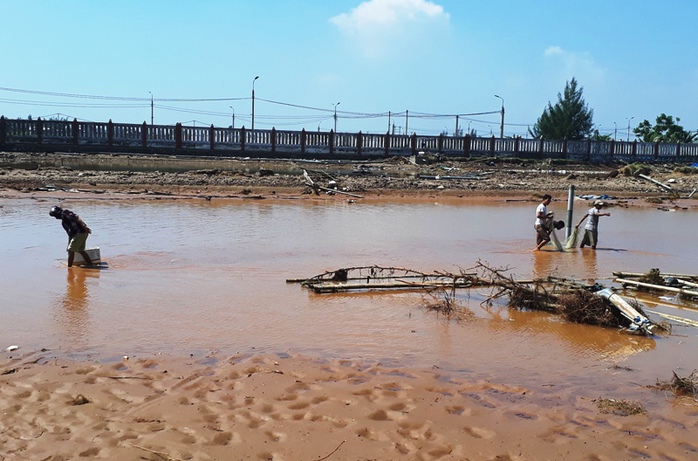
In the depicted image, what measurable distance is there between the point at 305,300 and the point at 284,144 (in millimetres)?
32278

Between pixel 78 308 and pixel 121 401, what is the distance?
3.77 meters

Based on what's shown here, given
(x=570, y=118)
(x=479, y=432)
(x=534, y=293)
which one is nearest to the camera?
(x=479, y=432)

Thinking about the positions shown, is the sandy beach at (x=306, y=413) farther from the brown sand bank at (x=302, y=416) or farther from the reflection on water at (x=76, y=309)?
the reflection on water at (x=76, y=309)

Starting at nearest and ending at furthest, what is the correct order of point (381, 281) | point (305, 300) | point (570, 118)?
point (305, 300), point (381, 281), point (570, 118)

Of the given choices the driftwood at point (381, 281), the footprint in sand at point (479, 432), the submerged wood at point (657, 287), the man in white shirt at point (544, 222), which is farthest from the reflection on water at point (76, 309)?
the man in white shirt at point (544, 222)

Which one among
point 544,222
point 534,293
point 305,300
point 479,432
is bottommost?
point 479,432

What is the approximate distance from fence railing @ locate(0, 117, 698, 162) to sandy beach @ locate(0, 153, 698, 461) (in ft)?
109

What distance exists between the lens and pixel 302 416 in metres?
5.95

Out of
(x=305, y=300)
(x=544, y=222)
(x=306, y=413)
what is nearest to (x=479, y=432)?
(x=306, y=413)

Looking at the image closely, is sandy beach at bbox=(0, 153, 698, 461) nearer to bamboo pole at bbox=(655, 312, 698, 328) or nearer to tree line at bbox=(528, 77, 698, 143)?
bamboo pole at bbox=(655, 312, 698, 328)

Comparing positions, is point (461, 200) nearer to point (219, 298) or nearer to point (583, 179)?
point (583, 179)

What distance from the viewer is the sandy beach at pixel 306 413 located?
5.38 m

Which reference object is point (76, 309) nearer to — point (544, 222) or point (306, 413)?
point (306, 413)

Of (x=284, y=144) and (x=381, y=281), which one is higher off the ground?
(x=284, y=144)
